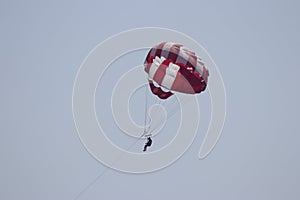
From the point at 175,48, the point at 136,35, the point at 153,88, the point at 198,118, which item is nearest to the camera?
the point at 175,48

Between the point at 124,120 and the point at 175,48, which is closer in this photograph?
the point at 175,48

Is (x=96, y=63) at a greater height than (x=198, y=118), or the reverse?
(x=198, y=118)

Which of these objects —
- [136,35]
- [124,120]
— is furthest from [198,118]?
[136,35]

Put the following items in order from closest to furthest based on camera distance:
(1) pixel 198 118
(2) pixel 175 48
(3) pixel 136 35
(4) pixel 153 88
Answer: (2) pixel 175 48
(4) pixel 153 88
(3) pixel 136 35
(1) pixel 198 118

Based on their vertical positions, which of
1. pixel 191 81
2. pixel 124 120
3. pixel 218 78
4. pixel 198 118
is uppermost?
pixel 218 78

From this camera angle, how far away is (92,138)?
6.28m

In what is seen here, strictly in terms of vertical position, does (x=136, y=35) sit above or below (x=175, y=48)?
above

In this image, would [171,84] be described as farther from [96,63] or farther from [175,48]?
[96,63]

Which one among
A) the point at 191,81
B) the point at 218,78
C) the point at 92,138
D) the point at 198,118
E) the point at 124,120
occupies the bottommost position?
the point at 92,138

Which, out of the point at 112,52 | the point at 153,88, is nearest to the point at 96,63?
the point at 112,52

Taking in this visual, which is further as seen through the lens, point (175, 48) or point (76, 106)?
point (76, 106)

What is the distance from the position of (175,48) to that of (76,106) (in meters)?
2.29

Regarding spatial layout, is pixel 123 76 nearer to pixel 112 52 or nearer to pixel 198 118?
pixel 112 52

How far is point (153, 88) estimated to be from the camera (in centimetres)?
542
